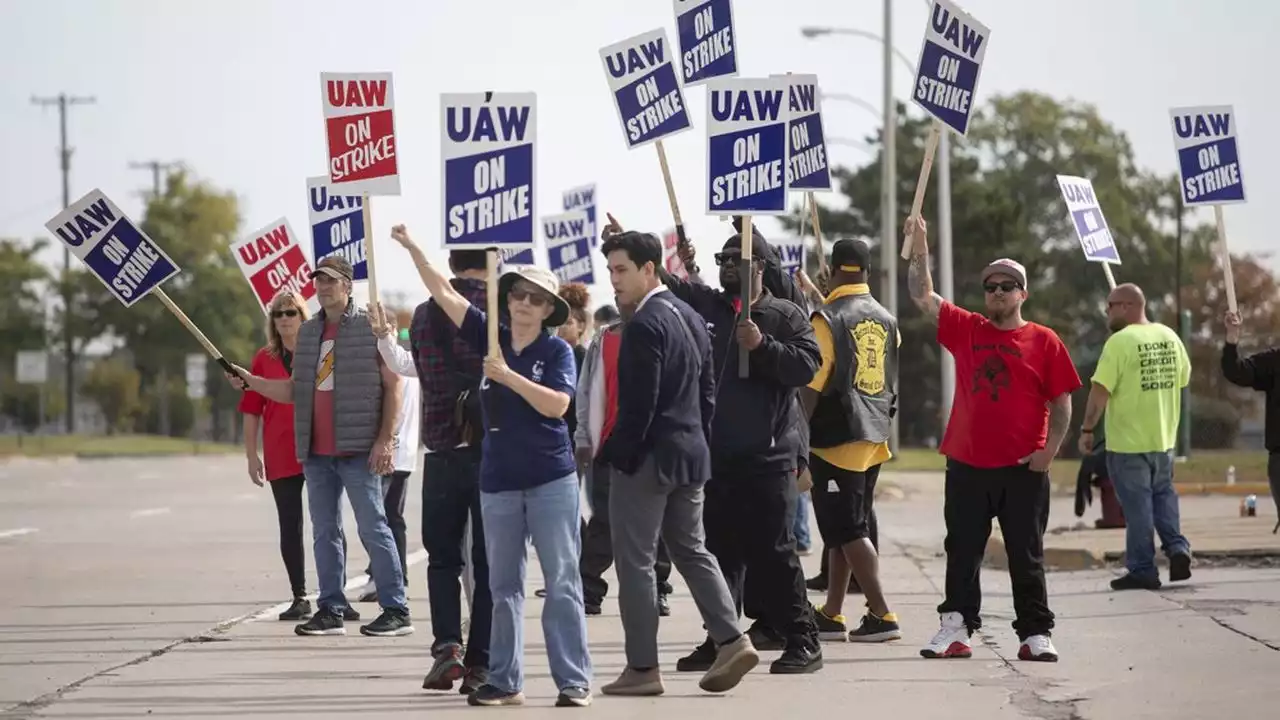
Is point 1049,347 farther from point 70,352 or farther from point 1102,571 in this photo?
point 70,352

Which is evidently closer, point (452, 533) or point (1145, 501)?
point (452, 533)

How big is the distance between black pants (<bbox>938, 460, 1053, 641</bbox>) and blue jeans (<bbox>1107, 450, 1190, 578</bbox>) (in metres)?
3.48

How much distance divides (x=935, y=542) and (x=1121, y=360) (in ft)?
23.0

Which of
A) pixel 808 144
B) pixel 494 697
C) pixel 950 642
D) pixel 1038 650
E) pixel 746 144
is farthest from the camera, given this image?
pixel 808 144

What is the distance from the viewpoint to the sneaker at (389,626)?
12555mm

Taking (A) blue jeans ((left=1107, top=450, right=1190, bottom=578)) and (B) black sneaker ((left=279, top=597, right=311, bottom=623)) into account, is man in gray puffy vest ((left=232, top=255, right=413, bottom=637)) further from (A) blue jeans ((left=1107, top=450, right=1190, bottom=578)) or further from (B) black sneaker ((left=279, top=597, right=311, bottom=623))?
(A) blue jeans ((left=1107, top=450, right=1190, bottom=578))

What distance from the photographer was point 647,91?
1433cm

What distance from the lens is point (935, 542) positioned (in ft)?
70.8

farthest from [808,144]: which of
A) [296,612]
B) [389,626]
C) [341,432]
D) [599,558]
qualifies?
[296,612]

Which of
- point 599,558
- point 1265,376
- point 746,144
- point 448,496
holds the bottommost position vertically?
point 599,558

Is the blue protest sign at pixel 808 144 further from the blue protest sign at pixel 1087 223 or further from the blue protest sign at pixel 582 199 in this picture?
the blue protest sign at pixel 582 199

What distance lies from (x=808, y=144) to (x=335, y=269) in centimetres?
357

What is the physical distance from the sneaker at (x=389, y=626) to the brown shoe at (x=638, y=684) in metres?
2.92

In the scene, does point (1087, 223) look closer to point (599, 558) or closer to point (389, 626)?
point (599, 558)
